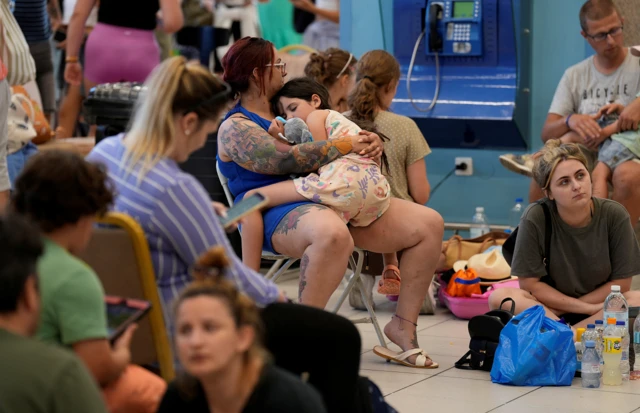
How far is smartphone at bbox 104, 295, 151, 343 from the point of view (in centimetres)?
219

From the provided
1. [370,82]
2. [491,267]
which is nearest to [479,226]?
[491,267]

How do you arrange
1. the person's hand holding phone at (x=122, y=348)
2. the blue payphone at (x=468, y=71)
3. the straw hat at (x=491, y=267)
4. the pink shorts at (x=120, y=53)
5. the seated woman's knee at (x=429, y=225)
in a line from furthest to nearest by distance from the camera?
1. the blue payphone at (x=468, y=71)
2. the pink shorts at (x=120, y=53)
3. the straw hat at (x=491, y=267)
4. the seated woman's knee at (x=429, y=225)
5. the person's hand holding phone at (x=122, y=348)

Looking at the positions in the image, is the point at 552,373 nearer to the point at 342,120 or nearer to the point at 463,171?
the point at 342,120

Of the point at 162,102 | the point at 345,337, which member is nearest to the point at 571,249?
the point at 345,337

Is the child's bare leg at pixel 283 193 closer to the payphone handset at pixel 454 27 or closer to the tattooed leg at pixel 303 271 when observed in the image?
the tattooed leg at pixel 303 271

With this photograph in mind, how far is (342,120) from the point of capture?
4.02m

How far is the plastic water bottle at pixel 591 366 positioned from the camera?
3.81 metres

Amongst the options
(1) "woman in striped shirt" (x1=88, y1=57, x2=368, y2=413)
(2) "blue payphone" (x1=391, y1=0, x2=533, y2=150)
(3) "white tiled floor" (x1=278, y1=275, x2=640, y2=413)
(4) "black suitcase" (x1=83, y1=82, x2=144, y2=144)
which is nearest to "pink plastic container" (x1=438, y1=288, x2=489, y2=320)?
(3) "white tiled floor" (x1=278, y1=275, x2=640, y2=413)

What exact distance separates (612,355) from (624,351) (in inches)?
3.4

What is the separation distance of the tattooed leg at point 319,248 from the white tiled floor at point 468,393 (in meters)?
0.45

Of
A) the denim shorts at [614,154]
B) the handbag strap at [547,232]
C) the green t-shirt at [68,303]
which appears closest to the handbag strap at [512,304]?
the handbag strap at [547,232]

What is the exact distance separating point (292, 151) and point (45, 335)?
76.4 inches

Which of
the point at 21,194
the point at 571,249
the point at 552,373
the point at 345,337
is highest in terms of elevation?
the point at 21,194

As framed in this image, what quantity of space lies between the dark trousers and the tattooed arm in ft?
4.37
